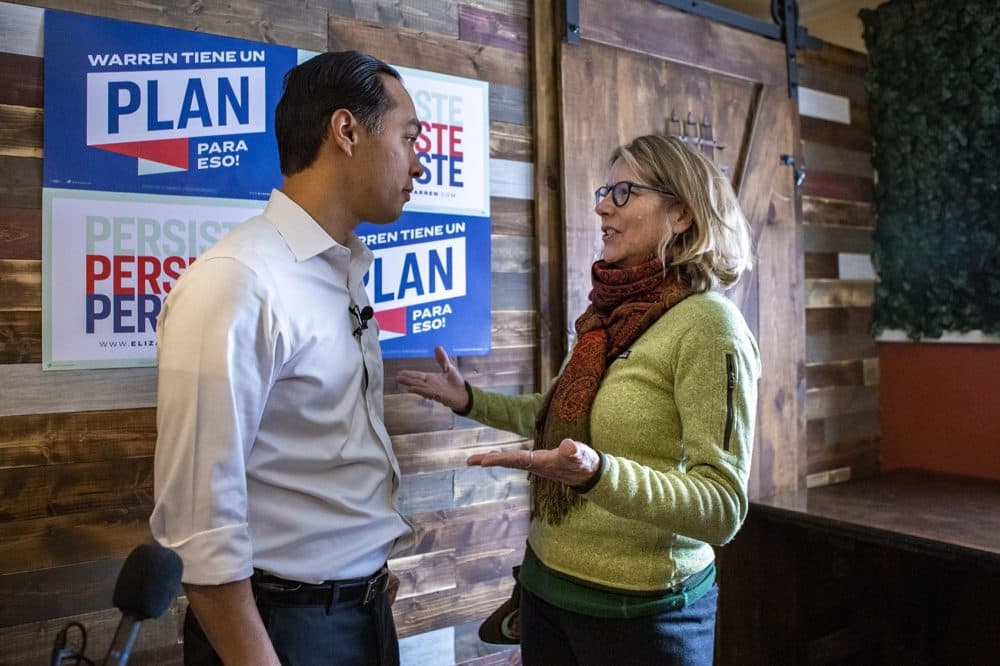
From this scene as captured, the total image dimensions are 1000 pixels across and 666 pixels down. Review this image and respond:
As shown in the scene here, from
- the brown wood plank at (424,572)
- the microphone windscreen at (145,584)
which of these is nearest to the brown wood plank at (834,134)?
the brown wood plank at (424,572)

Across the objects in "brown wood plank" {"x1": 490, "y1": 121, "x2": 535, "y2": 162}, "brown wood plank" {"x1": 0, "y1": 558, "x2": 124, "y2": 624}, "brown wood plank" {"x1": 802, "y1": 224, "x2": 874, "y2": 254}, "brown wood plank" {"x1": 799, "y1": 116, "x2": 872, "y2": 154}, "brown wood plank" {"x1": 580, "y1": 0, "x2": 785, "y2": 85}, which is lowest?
"brown wood plank" {"x1": 0, "y1": 558, "x2": 124, "y2": 624}

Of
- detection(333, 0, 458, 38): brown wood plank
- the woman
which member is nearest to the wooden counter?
the woman

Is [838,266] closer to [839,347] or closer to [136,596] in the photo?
[839,347]

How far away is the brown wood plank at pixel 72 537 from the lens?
1763 mm

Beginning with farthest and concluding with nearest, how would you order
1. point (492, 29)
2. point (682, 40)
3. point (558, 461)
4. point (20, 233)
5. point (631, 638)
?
point (682, 40)
point (492, 29)
point (20, 233)
point (631, 638)
point (558, 461)

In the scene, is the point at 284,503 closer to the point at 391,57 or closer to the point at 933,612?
the point at 391,57

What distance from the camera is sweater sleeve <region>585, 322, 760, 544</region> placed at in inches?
52.4

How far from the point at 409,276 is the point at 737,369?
1.12 metres

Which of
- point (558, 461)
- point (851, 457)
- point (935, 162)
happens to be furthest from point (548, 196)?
point (851, 457)

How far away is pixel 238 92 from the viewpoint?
2.02 metres

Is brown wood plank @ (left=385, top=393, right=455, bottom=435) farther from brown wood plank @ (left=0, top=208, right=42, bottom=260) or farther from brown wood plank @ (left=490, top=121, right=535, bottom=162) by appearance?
brown wood plank @ (left=0, top=208, right=42, bottom=260)

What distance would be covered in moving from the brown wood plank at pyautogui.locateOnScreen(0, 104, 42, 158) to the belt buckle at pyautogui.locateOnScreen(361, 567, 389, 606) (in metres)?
1.24

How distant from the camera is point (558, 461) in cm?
128

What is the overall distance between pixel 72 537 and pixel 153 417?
32cm
